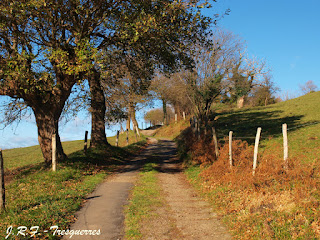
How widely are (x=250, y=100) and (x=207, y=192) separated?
3017 inches

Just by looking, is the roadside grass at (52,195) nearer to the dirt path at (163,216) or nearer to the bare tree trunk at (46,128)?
the dirt path at (163,216)

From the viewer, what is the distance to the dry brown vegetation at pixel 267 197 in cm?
650

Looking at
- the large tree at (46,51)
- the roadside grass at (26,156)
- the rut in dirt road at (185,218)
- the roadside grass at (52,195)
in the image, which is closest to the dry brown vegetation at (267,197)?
the rut in dirt road at (185,218)

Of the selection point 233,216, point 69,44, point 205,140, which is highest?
point 69,44

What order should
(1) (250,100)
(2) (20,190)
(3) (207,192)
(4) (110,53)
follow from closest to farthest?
1. (3) (207,192)
2. (2) (20,190)
3. (4) (110,53)
4. (1) (250,100)

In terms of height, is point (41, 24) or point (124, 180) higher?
point (41, 24)

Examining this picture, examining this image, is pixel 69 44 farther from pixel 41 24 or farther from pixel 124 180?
pixel 124 180

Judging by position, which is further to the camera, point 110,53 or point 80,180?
point 110,53

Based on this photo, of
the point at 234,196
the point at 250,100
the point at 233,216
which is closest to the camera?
the point at 233,216

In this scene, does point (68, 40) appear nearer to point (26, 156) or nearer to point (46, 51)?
point (46, 51)

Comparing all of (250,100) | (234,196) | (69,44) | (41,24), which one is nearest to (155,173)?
(234,196)

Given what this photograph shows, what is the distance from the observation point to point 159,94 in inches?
1977

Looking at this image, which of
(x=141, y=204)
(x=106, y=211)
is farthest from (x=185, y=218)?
(x=106, y=211)

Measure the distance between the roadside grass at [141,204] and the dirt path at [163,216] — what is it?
0.20 m
